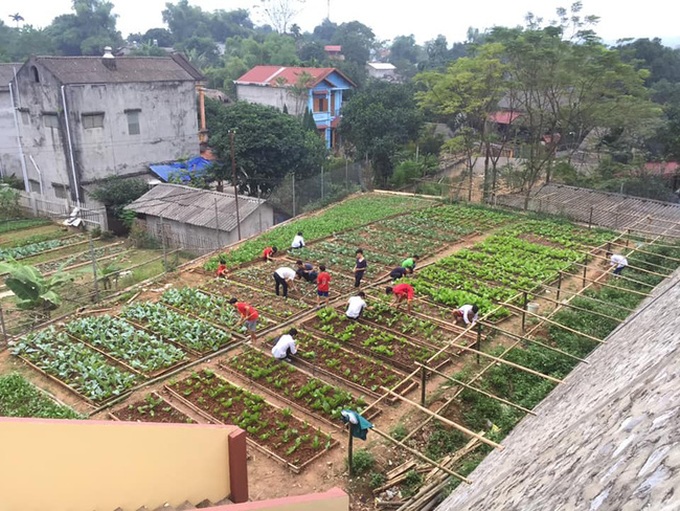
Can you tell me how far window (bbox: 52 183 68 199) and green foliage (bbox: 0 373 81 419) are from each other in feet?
75.0

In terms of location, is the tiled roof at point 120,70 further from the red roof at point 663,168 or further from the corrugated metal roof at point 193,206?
the red roof at point 663,168

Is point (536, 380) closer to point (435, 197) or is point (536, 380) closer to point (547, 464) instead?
point (547, 464)

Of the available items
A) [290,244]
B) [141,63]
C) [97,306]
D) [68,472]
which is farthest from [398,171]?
[68,472]

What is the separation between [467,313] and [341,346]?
3557mm

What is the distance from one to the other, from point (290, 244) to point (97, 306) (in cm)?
831

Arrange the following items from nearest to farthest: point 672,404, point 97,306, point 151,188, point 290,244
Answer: point 672,404, point 97,306, point 290,244, point 151,188

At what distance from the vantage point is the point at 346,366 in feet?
43.4

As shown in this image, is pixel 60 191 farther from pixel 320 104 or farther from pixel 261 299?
pixel 320 104

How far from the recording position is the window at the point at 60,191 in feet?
108

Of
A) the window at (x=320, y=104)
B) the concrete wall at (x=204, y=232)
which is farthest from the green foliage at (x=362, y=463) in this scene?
the window at (x=320, y=104)

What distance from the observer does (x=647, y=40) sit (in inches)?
1897

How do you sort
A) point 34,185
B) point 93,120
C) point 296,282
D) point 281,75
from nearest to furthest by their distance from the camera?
point 296,282 → point 93,120 → point 34,185 → point 281,75

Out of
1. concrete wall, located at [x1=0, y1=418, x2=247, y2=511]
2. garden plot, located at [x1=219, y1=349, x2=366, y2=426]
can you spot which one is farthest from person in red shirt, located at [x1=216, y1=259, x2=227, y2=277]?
concrete wall, located at [x1=0, y1=418, x2=247, y2=511]

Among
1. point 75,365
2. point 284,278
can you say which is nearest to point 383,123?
point 284,278
